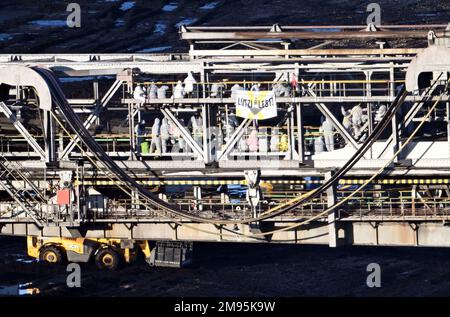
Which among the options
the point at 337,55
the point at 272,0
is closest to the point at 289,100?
the point at 337,55

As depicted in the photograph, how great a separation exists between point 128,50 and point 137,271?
37.7 m

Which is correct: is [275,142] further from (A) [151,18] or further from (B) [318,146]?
(A) [151,18]

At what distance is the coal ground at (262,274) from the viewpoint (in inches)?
2181

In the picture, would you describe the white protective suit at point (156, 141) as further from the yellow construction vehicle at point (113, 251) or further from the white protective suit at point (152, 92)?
the yellow construction vehicle at point (113, 251)

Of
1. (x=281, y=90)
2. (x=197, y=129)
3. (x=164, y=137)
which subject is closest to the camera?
(x=281, y=90)

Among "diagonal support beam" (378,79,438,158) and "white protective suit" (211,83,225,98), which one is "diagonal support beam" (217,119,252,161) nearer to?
"white protective suit" (211,83,225,98)

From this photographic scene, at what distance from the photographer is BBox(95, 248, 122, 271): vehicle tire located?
191 feet

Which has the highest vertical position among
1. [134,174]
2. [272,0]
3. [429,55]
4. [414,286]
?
[272,0]

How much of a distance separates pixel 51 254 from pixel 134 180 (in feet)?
23.9

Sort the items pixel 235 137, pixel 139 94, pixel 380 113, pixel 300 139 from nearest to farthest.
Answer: pixel 300 139
pixel 235 137
pixel 139 94
pixel 380 113

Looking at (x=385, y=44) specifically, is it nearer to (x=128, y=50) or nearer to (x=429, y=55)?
(x=429, y=55)

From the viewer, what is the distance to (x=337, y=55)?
179 feet

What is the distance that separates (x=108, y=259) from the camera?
58250 millimetres

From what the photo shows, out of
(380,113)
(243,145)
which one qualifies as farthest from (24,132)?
(380,113)
